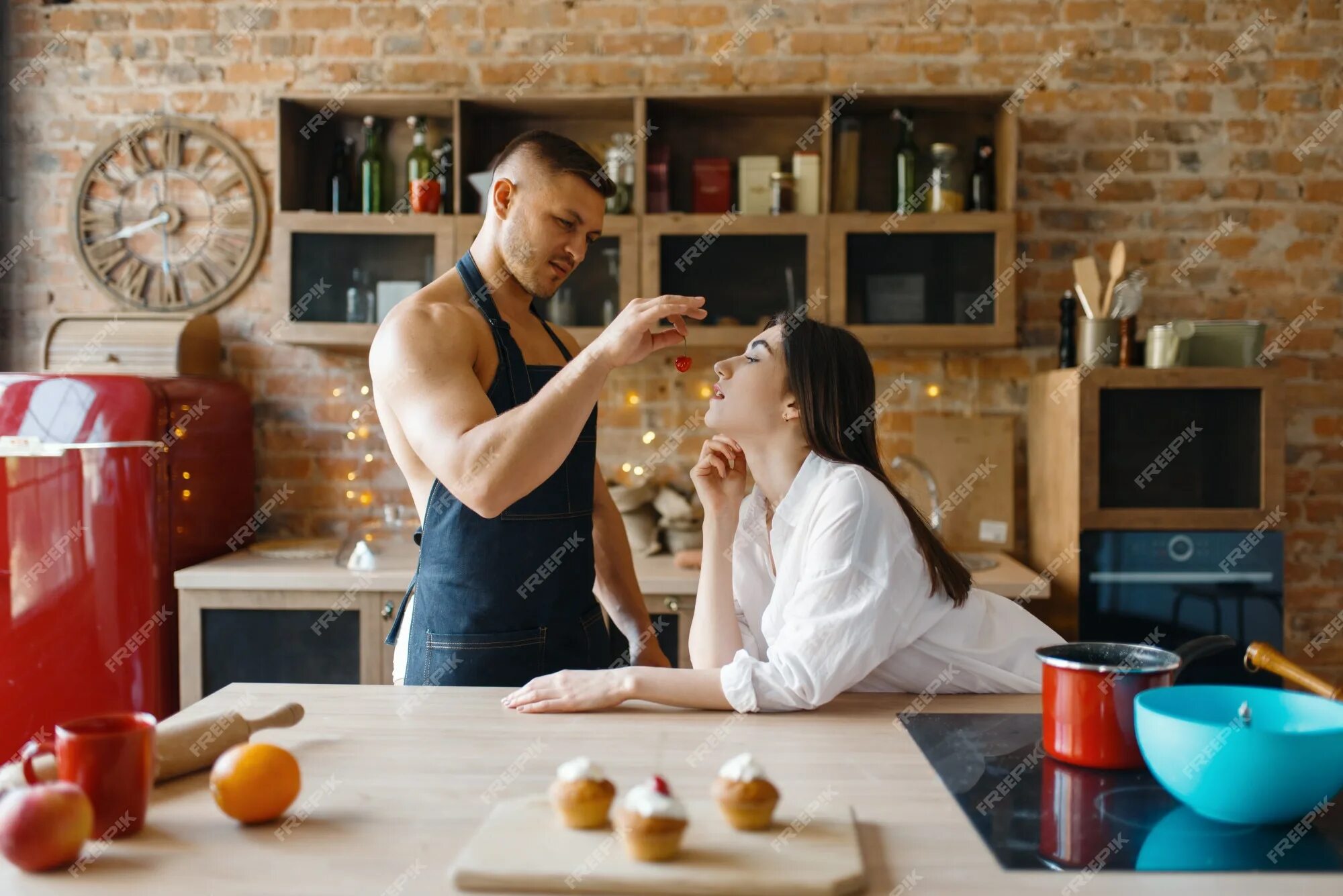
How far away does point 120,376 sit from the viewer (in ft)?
9.90

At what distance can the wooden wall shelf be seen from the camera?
330 centimetres

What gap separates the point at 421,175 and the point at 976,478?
2074 mm

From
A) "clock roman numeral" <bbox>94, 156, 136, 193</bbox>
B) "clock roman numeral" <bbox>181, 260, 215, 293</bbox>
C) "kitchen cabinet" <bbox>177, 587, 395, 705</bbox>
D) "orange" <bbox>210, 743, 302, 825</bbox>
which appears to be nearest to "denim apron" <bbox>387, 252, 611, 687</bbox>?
"orange" <bbox>210, 743, 302, 825</bbox>

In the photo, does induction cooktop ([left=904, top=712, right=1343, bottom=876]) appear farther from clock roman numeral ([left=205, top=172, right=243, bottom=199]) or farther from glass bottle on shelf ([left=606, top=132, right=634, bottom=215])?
clock roman numeral ([left=205, top=172, right=243, bottom=199])

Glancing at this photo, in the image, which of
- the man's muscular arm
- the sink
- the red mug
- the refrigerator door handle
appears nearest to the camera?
the red mug

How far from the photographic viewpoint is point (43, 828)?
3.18ft

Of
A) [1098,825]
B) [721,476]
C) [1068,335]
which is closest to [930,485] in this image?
[1068,335]

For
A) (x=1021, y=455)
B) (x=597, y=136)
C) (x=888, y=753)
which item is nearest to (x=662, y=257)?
(x=597, y=136)

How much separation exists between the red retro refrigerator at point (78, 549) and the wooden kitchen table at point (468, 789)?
1606 millimetres

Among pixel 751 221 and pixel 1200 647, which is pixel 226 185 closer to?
pixel 751 221

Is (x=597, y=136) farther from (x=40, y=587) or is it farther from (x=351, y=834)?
(x=351, y=834)

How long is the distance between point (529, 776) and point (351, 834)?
A: 0.23 metres

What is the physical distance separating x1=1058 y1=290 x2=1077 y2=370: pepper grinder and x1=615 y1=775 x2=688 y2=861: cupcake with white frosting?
2680 mm

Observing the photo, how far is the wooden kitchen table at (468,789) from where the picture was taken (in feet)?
3.18
